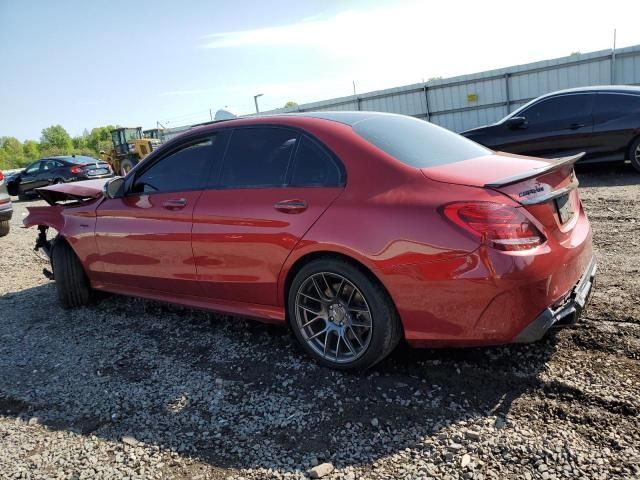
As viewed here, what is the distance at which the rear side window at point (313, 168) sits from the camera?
312 centimetres

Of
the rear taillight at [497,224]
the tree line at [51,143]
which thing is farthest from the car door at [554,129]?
the tree line at [51,143]

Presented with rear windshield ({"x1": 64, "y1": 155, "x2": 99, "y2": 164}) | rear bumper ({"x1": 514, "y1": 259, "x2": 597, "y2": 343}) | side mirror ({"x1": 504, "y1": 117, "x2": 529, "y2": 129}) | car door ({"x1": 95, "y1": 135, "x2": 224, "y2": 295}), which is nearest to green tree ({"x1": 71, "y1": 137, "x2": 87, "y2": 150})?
rear windshield ({"x1": 64, "y1": 155, "x2": 99, "y2": 164})

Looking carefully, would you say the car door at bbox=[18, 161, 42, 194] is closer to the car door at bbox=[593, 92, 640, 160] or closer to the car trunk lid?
the car door at bbox=[593, 92, 640, 160]

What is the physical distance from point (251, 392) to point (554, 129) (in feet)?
25.6

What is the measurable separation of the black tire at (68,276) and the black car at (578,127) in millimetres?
7232

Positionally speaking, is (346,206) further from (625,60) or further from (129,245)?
(625,60)

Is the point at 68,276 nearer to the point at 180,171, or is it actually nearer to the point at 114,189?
the point at 114,189

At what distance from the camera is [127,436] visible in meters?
2.79

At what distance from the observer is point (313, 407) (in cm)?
287

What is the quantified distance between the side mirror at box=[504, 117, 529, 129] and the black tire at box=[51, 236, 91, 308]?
7.42m

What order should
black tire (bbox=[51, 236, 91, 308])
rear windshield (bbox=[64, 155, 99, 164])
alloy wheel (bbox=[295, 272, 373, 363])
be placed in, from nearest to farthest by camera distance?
alloy wheel (bbox=[295, 272, 373, 363]) < black tire (bbox=[51, 236, 91, 308]) < rear windshield (bbox=[64, 155, 99, 164])

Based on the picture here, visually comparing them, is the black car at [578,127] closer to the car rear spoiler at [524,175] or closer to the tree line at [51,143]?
the car rear spoiler at [524,175]

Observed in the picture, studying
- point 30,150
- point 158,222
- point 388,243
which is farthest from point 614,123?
point 30,150

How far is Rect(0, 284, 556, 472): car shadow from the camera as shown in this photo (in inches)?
102
